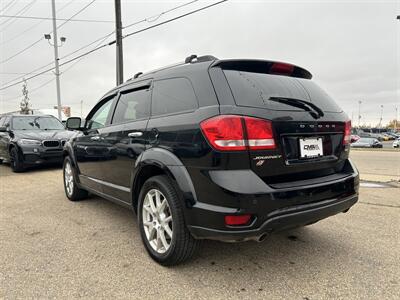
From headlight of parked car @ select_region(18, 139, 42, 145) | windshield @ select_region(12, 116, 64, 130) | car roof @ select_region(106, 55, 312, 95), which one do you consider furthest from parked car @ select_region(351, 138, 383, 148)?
car roof @ select_region(106, 55, 312, 95)

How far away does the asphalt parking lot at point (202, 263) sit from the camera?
7.75ft

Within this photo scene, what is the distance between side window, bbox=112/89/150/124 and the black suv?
22 mm

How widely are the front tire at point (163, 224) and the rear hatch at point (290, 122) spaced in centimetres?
76

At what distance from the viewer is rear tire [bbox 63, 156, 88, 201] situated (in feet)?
16.5

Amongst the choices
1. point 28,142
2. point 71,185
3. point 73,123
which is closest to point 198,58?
point 73,123

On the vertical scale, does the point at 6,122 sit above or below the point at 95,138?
above

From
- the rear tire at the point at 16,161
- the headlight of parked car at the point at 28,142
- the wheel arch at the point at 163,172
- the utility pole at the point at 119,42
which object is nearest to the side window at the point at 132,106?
the wheel arch at the point at 163,172

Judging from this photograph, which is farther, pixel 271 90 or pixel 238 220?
pixel 271 90

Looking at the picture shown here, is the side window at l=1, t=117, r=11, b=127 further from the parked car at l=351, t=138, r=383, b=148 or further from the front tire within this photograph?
the parked car at l=351, t=138, r=383, b=148

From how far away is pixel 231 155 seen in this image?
7.19 ft

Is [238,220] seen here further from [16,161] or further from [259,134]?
[16,161]

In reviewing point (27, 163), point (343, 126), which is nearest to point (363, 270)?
point (343, 126)

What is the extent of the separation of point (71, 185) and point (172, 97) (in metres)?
3.17

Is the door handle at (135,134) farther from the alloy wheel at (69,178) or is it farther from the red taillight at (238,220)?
the alloy wheel at (69,178)
